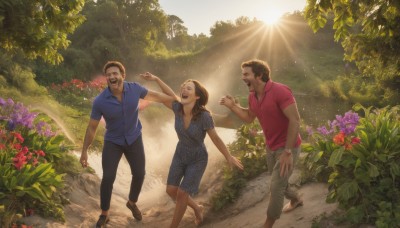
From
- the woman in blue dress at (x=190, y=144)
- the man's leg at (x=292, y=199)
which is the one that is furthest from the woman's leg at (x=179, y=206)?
the man's leg at (x=292, y=199)

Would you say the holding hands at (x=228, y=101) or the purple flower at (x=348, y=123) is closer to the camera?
the holding hands at (x=228, y=101)

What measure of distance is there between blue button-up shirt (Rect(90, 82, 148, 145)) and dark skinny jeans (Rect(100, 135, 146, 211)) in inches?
4.3

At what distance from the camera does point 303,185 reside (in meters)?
6.34

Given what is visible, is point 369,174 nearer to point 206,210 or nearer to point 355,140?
point 355,140

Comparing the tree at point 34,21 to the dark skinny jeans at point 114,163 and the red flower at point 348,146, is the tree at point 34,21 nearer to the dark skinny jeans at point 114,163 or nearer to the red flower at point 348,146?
the dark skinny jeans at point 114,163

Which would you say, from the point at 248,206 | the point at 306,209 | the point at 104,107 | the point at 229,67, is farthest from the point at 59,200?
the point at 229,67

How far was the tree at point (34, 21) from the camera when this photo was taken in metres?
5.48

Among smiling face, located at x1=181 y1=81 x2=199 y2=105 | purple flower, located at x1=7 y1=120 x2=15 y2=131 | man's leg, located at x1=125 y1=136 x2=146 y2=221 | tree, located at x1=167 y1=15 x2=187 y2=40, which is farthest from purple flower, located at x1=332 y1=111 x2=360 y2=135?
tree, located at x1=167 y1=15 x2=187 y2=40

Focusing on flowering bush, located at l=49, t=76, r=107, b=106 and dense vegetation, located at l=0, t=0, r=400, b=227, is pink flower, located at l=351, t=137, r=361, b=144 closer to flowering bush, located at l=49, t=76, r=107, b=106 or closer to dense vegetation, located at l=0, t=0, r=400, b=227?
dense vegetation, located at l=0, t=0, r=400, b=227

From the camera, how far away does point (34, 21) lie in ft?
18.6

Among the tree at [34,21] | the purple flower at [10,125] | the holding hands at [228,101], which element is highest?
→ the tree at [34,21]

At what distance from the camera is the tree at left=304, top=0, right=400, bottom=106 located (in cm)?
533

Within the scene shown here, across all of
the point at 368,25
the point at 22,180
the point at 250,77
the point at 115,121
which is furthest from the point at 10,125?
the point at 368,25

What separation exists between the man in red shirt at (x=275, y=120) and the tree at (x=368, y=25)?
51.3 inches
